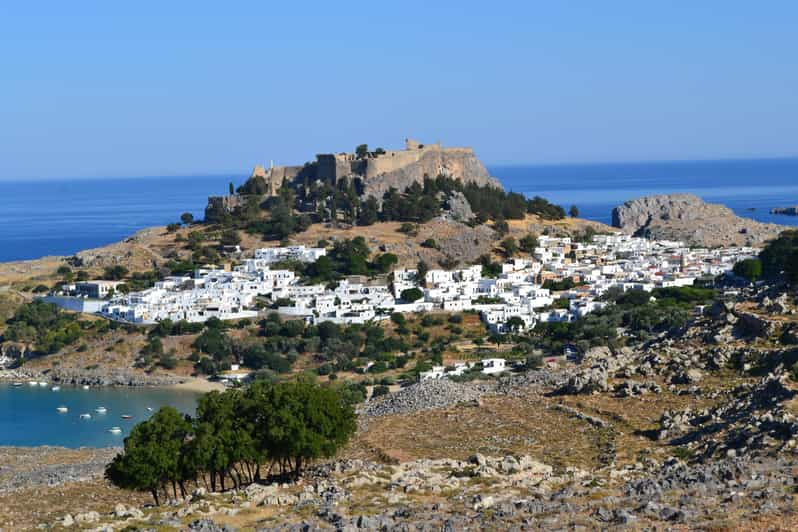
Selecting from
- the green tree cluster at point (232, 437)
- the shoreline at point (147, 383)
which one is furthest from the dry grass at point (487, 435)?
the shoreline at point (147, 383)

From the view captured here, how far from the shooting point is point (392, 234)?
196 ft

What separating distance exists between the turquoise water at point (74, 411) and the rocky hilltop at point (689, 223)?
39.1 metres

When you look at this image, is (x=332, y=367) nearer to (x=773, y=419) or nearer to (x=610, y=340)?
(x=610, y=340)

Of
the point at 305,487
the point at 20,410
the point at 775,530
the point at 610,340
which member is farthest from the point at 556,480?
the point at 20,410

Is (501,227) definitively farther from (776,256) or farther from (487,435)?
(487,435)

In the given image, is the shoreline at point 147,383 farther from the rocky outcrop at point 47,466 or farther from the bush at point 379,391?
the rocky outcrop at point 47,466

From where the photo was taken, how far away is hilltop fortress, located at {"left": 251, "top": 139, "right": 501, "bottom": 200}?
65000 millimetres

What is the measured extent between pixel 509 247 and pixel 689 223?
68.6 ft

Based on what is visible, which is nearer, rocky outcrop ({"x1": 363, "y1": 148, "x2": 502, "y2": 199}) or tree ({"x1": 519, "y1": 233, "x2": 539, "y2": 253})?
tree ({"x1": 519, "y1": 233, "x2": 539, "y2": 253})

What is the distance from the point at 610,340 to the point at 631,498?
83.0ft

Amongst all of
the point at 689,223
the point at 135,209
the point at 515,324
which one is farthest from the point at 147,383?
the point at 135,209

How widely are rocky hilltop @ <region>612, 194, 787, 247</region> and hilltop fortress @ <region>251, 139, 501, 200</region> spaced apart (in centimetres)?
1295

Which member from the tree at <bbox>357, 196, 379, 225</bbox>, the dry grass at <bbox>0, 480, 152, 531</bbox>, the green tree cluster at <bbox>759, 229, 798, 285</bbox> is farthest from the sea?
the green tree cluster at <bbox>759, 229, 798, 285</bbox>

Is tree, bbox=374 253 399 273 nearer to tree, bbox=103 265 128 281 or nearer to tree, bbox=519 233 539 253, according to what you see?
tree, bbox=519 233 539 253
